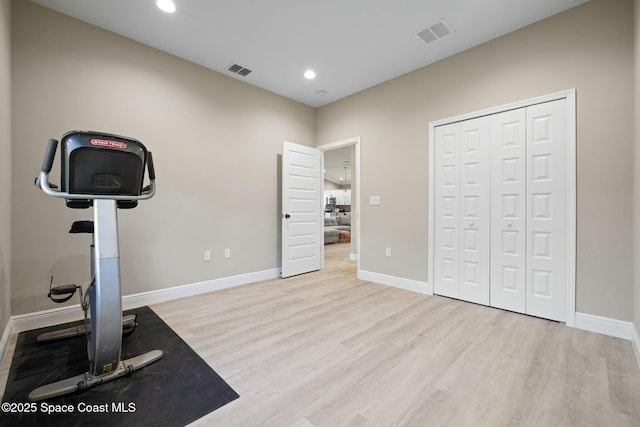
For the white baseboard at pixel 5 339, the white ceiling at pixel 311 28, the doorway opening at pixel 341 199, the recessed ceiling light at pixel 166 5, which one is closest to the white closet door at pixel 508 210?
the white ceiling at pixel 311 28

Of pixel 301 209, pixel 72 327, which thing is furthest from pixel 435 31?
pixel 72 327

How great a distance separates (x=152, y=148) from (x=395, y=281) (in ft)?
11.0

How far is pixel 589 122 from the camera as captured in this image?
7.70ft

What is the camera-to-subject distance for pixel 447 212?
10.5 feet

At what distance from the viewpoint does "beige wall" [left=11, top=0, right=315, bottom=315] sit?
2.36 m

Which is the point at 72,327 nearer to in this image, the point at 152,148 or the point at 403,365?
the point at 152,148

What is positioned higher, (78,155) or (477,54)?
(477,54)

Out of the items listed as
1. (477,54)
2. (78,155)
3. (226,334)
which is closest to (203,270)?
(226,334)

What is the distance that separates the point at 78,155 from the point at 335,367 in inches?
76.1

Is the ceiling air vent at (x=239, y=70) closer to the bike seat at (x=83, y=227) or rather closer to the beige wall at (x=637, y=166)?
the bike seat at (x=83, y=227)

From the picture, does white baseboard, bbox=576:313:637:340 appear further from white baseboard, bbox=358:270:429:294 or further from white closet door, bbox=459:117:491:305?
white baseboard, bbox=358:270:429:294

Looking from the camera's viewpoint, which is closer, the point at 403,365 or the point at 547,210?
the point at 403,365

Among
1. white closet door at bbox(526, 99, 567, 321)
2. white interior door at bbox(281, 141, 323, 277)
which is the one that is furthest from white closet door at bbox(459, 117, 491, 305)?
white interior door at bbox(281, 141, 323, 277)

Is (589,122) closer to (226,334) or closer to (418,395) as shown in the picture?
(418,395)
